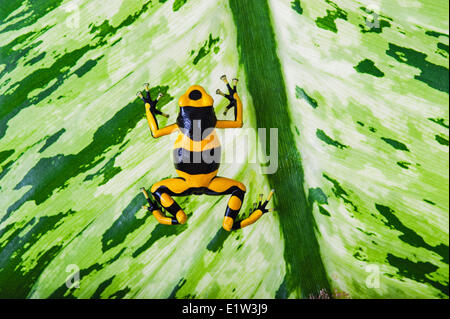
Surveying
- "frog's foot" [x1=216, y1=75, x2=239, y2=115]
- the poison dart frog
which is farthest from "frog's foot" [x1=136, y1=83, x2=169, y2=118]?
"frog's foot" [x1=216, y1=75, x2=239, y2=115]

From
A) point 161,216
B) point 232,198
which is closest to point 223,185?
point 232,198

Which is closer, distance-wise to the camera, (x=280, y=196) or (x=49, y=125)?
(x=49, y=125)

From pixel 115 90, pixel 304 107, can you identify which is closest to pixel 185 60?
pixel 115 90

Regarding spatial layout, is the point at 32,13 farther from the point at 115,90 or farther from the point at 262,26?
the point at 262,26

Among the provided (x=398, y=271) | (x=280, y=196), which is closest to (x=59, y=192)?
(x=280, y=196)

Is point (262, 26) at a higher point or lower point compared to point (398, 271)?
higher

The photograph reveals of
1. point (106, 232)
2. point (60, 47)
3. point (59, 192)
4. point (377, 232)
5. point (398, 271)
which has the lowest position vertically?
point (398, 271)

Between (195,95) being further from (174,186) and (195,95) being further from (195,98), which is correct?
(174,186)

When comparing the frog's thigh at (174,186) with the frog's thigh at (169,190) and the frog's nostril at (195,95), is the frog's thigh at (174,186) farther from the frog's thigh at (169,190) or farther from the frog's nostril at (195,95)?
the frog's nostril at (195,95)
